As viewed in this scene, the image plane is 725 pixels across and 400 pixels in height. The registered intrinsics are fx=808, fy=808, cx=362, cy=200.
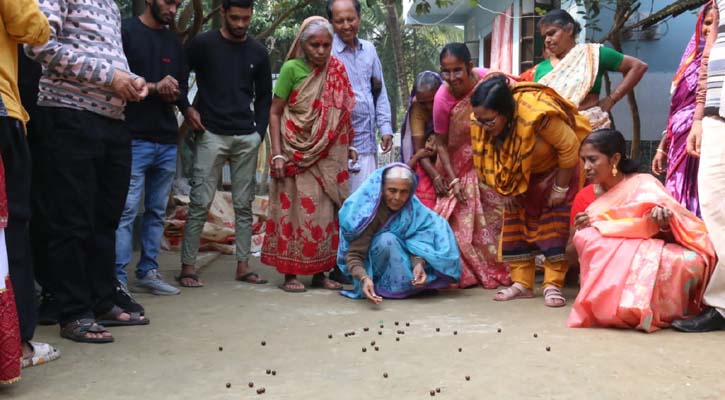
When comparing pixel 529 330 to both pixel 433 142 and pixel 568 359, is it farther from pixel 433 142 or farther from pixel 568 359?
pixel 433 142

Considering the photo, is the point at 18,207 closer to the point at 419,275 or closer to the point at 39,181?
the point at 39,181

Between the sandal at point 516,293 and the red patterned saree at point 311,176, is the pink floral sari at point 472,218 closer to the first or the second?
the sandal at point 516,293

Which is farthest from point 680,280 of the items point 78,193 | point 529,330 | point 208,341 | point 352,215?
point 78,193

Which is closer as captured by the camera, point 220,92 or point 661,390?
point 661,390

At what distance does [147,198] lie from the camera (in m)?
5.48

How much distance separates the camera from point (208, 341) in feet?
13.8

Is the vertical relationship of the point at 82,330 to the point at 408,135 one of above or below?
below

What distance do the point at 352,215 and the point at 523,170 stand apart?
1.20 m

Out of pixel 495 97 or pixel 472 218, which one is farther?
pixel 472 218

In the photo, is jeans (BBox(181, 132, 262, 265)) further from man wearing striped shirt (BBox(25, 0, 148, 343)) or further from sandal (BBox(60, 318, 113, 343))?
sandal (BBox(60, 318, 113, 343))

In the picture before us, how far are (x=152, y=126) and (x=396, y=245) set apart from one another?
5.93 ft

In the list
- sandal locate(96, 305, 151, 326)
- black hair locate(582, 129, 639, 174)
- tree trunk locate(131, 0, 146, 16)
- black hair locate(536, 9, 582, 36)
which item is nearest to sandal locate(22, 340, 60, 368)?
sandal locate(96, 305, 151, 326)

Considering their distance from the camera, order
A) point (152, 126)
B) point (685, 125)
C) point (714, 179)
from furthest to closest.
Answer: point (152, 126) < point (685, 125) < point (714, 179)

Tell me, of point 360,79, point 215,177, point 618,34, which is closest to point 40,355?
point 215,177
